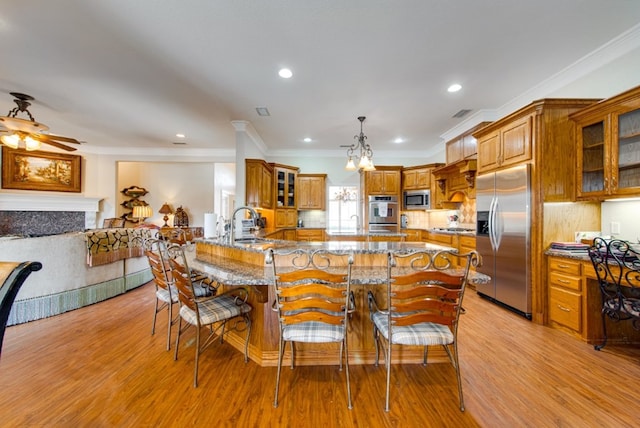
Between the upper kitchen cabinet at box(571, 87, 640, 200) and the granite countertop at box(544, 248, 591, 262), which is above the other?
the upper kitchen cabinet at box(571, 87, 640, 200)

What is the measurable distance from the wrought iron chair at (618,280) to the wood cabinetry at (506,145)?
1.28m

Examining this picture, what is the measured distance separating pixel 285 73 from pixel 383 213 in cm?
426

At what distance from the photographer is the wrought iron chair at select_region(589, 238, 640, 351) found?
207 centimetres

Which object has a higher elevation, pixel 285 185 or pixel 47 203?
pixel 285 185

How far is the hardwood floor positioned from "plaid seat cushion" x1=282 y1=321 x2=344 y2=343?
0.43 meters

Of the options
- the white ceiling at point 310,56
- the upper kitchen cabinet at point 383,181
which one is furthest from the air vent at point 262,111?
the upper kitchen cabinet at point 383,181

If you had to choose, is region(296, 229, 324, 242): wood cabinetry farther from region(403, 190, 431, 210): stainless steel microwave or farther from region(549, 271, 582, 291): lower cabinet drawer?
region(549, 271, 582, 291): lower cabinet drawer

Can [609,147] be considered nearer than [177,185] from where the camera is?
Yes

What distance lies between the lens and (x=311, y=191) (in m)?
6.78

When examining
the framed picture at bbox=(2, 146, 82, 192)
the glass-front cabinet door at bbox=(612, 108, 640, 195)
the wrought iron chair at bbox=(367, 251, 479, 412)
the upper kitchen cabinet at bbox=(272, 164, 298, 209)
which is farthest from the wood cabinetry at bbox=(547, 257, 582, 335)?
the framed picture at bbox=(2, 146, 82, 192)

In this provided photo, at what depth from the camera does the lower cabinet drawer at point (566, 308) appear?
8.27 feet

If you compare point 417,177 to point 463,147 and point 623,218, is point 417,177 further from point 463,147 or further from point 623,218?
point 623,218

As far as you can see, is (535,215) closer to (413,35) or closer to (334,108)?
(413,35)

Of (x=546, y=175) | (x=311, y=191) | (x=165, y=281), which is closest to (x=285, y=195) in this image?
(x=311, y=191)
